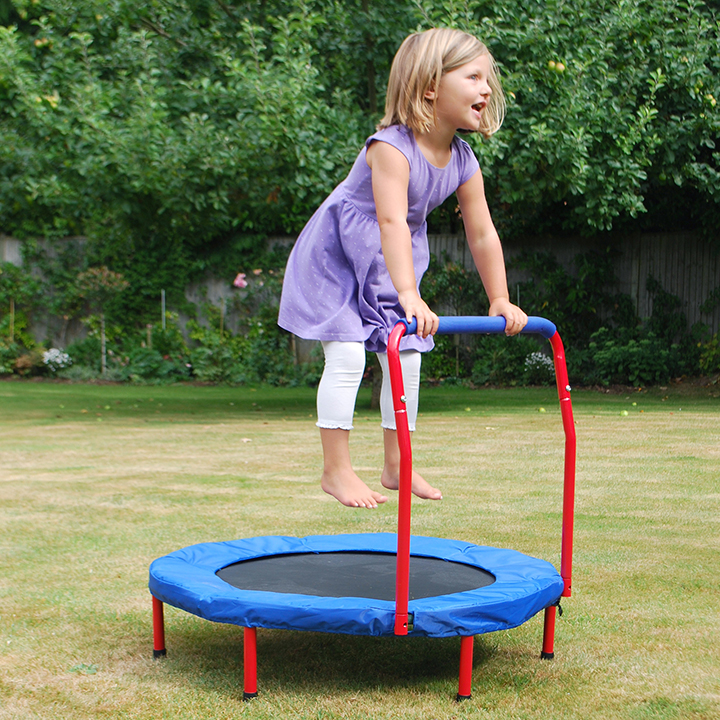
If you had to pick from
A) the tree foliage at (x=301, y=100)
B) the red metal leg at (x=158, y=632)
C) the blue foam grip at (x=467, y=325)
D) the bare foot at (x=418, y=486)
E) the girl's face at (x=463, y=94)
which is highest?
the tree foliage at (x=301, y=100)

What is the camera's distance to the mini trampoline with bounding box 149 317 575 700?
2020mm

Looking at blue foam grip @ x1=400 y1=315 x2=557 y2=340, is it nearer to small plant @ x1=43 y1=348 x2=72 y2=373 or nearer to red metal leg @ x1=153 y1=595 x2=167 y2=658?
red metal leg @ x1=153 y1=595 x2=167 y2=658

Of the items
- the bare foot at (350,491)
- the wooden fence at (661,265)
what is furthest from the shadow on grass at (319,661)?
the wooden fence at (661,265)

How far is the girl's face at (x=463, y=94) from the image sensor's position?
7.61 ft

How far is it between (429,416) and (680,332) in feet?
12.4

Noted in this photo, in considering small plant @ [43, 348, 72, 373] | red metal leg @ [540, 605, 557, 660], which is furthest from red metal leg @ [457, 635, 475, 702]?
small plant @ [43, 348, 72, 373]

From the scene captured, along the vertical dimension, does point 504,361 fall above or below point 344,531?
above

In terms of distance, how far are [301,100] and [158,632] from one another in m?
4.74

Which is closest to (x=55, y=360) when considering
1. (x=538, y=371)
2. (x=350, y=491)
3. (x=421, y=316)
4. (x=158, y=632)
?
(x=538, y=371)

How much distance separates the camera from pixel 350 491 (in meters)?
2.47

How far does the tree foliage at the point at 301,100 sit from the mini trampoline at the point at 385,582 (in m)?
4.08

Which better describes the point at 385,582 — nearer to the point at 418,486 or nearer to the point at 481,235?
the point at 418,486

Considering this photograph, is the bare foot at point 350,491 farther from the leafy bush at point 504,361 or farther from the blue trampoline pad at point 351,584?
the leafy bush at point 504,361

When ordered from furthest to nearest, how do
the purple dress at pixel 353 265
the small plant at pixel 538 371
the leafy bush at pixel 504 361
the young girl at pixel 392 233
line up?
the leafy bush at pixel 504 361
the small plant at pixel 538 371
the purple dress at pixel 353 265
the young girl at pixel 392 233
